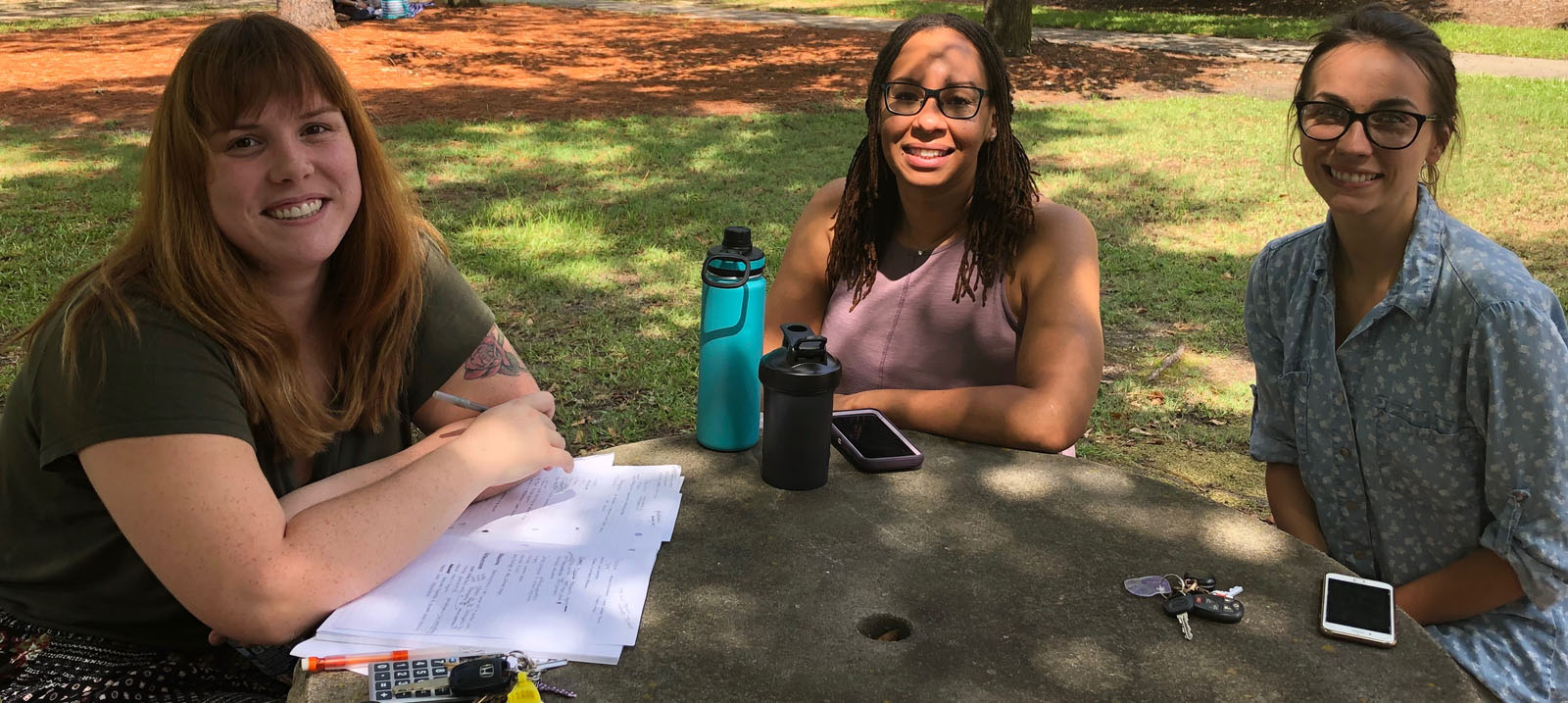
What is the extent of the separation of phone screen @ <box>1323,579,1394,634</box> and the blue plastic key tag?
23 cm

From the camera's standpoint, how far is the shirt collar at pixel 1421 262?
218 cm

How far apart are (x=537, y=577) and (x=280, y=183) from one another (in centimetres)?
79

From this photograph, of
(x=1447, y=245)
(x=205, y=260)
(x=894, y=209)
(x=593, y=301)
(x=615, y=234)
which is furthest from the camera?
(x=615, y=234)

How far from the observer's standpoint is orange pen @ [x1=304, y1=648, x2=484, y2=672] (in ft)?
5.22

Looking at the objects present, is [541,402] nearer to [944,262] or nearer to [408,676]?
[408,676]

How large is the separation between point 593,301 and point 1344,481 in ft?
13.4

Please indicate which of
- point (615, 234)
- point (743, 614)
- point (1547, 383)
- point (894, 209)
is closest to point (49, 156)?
point (615, 234)

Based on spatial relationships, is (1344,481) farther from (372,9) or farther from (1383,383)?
(372,9)

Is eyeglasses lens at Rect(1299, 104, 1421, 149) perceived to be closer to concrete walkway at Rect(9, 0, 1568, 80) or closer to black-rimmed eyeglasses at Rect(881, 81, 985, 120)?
black-rimmed eyeglasses at Rect(881, 81, 985, 120)

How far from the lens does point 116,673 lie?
199cm

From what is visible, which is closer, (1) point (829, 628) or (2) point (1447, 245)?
(1) point (829, 628)

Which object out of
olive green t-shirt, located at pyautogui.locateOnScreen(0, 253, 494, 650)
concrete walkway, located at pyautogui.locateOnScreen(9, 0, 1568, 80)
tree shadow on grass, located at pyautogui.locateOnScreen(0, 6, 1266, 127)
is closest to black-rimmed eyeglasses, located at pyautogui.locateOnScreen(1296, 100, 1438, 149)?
olive green t-shirt, located at pyautogui.locateOnScreen(0, 253, 494, 650)

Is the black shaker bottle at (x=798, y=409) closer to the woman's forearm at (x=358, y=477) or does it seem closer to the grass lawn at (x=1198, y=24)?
the woman's forearm at (x=358, y=477)

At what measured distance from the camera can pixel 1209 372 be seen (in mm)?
5211
